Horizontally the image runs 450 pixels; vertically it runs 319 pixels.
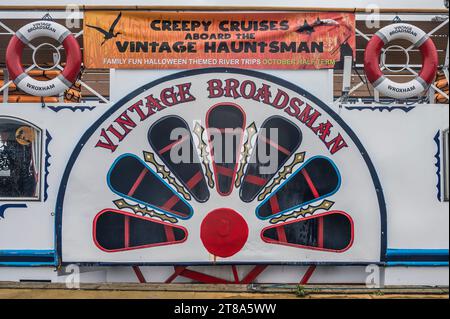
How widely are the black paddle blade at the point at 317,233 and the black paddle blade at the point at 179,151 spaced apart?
86cm

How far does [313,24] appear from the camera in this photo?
4.55 metres

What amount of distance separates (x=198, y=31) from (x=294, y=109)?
4.34ft

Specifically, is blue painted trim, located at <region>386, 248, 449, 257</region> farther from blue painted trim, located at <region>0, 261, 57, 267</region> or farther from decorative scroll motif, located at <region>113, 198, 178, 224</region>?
blue painted trim, located at <region>0, 261, 57, 267</region>

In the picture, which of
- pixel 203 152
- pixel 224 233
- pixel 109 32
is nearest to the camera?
pixel 224 233

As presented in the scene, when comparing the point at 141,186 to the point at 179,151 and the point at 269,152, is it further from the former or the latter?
the point at 269,152

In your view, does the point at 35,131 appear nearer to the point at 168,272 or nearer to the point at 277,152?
the point at 168,272

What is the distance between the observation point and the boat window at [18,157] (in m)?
4.52

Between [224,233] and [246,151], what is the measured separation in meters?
0.87

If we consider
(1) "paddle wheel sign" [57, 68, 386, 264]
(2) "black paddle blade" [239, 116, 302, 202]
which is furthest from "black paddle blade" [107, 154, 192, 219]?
(2) "black paddle blade" [239, 116, 302, 202]

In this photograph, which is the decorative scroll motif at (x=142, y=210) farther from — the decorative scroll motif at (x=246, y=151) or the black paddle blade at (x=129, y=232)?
the decorative scroll motif at (x=246, y=151)

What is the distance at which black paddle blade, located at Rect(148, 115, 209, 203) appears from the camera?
14.6ft

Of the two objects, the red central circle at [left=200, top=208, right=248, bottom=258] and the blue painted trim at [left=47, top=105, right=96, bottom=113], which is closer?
the red central circle at [left=200, top=208, right=248, bottom=258]

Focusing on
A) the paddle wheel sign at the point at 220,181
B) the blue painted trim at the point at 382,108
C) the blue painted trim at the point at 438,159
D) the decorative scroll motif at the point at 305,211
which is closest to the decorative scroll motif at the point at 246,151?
the paddle wheel sign at the point at 220,181

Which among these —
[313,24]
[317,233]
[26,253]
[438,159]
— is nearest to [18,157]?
[26,253]
